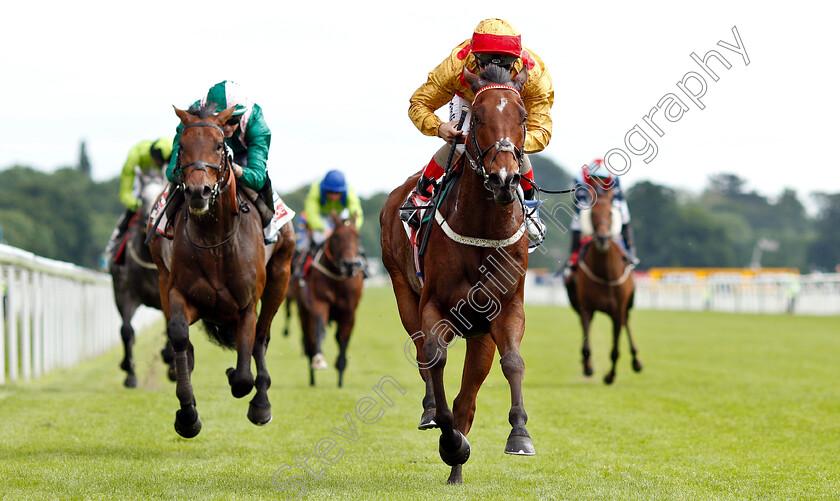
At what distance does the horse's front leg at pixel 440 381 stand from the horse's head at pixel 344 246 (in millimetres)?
6527

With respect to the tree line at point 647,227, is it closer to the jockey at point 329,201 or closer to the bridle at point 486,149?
the jockey at point 329,201

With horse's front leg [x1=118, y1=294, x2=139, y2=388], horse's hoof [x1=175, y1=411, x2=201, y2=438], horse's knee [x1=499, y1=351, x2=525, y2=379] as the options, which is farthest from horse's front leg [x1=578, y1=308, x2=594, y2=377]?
horse's knee [x1=499, y1=351, x2=525, y2=379]

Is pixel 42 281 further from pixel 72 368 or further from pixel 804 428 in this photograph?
pixel 804 428

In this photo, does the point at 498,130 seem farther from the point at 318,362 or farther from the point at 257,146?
the point at 318,362

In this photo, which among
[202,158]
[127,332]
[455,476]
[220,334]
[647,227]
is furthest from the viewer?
[647,227]

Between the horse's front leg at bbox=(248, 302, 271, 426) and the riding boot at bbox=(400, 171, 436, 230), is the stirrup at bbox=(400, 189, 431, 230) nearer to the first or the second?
the riding boot at bbox=(400, 171, 436, 230)

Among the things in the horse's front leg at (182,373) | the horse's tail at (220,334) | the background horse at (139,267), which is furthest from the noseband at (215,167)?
the background horse at (139,267)

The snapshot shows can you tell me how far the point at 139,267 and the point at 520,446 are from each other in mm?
6450

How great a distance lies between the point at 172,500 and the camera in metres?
5.15

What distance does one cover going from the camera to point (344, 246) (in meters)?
12.2

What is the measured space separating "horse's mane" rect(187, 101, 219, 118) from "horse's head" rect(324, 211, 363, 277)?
571 cm

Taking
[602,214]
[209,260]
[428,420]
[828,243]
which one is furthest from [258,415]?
[828,243]

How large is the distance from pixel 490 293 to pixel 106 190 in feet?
383

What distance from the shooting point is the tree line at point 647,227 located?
70.7 metres
